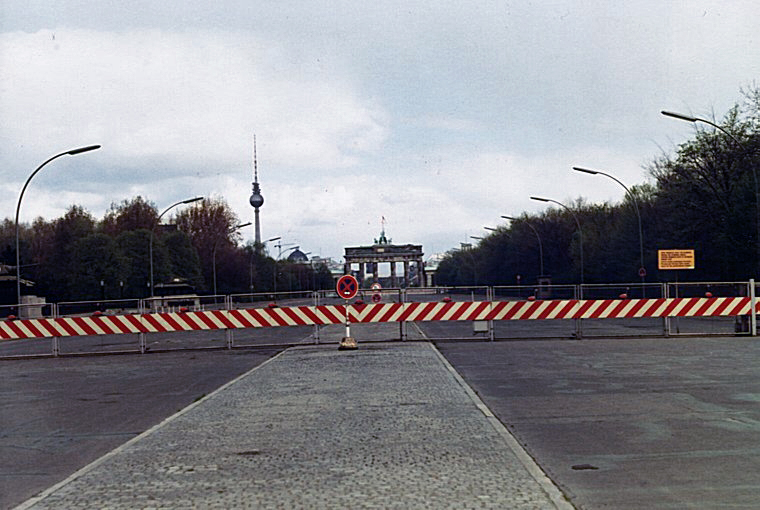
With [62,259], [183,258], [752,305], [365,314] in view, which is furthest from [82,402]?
[62,259]

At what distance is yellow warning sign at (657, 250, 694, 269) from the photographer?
117ft

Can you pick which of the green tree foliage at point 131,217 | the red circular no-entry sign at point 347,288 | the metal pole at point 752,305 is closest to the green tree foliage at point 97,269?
the green tree foliage at point 131,217

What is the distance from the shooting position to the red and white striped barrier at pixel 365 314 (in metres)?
25.9

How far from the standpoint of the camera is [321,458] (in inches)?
356

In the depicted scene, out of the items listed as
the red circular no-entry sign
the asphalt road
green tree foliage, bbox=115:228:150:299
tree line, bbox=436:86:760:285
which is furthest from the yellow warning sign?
green tree foliage, bbox=115:228:150:299

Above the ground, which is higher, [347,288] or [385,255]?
[385,255]

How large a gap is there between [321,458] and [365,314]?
58.0 feet

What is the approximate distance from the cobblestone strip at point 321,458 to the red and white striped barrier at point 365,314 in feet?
36.6

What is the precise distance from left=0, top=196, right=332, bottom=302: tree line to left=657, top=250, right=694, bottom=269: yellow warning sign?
40.8m

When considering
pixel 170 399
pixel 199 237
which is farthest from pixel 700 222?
pixel 199 237

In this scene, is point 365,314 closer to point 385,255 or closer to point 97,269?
point 97,269

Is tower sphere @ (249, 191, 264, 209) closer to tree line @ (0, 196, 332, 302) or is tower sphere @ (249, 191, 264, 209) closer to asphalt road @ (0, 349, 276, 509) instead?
tree line @ (0, 196, 332, 302)

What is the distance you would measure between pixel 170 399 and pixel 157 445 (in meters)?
5.07

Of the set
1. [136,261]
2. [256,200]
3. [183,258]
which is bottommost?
[136,261]
